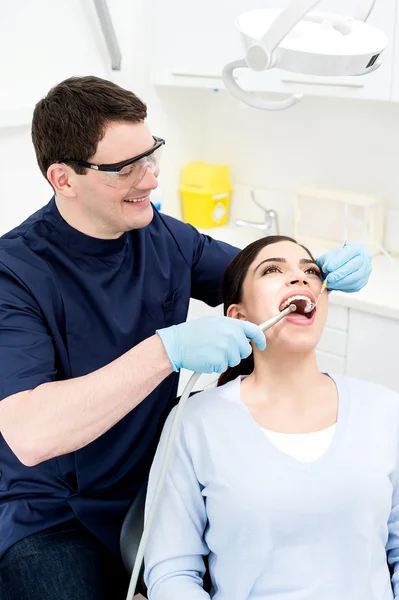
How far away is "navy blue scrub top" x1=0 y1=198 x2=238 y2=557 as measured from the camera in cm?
154

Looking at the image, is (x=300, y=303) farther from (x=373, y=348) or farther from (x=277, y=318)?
(x=373, y=348)

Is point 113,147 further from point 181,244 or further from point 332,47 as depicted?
point 332,47

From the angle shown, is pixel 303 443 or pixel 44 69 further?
pixel 44 69

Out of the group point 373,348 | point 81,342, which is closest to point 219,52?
point 373,348

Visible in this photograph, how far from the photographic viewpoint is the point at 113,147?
4.95 ft

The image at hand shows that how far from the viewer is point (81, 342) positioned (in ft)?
5.18

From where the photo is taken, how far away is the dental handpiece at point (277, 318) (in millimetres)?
1371

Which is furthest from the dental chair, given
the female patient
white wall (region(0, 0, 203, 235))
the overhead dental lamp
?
white wall (region(0, 0, 203, 235))

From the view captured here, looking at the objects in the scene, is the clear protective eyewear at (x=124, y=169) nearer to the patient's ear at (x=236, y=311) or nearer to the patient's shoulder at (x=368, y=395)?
the patient's ear at (x=236, y=311)

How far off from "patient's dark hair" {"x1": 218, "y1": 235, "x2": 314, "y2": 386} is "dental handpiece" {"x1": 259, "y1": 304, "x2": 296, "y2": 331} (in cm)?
18

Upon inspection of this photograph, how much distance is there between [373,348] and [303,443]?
43.0 inches

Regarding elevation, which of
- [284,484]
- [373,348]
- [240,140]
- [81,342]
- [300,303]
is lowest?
[373,348]

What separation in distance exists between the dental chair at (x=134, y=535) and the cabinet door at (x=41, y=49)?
1462mm

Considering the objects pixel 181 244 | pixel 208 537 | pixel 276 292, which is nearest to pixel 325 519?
pixel 208 537
